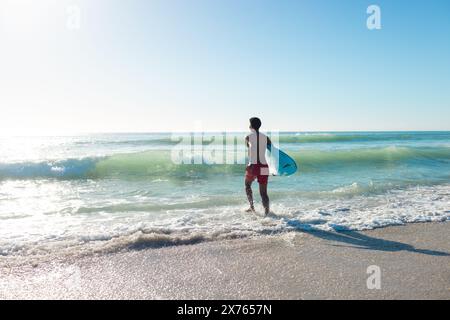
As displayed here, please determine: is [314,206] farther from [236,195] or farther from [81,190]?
[81,190]

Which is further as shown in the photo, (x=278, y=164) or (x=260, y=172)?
(x=278, y=164)

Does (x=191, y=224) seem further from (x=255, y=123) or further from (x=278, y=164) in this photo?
(x=278, y=164)

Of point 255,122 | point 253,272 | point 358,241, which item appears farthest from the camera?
point 255,122

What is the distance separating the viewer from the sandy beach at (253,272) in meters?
3.18

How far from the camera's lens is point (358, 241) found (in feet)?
15.6

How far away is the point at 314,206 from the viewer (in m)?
7.23

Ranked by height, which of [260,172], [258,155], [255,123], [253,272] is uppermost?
[255,123]

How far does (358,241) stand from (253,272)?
1849 millimetres

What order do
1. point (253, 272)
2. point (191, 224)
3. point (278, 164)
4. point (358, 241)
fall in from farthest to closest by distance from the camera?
point (278, 164)
point (191, 224)
point (358, 241)
point (253, 272)

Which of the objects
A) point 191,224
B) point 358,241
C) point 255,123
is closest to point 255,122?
point 255,123

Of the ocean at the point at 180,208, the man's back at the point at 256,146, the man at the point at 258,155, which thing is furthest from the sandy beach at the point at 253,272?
the man's back at the point at 256,146

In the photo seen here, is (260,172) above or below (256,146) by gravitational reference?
below

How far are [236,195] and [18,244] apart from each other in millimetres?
5029

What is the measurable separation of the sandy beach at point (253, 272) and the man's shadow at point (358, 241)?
0.04 feet
